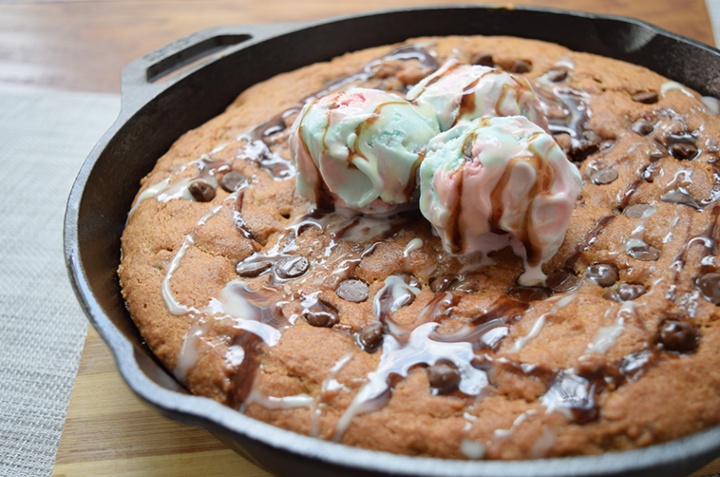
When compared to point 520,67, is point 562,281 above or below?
below

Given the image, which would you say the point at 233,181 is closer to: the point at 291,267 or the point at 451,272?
the point at 291,267

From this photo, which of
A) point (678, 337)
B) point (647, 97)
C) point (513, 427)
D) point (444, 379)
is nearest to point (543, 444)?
point (513, 427)

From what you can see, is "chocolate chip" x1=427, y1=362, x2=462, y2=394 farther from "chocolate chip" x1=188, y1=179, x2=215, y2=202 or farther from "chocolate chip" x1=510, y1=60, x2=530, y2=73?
"chocolate chip" x1=510, y1=60, x2=530, y2=73

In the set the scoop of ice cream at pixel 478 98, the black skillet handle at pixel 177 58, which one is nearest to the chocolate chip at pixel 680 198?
the scoop of ice cream at pixel 478 98

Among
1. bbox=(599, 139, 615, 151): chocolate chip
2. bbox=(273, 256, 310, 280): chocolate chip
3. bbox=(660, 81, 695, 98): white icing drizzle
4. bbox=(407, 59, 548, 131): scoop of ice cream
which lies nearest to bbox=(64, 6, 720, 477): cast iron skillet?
bbox=(660, 81, 695, 98): white icing drizzle

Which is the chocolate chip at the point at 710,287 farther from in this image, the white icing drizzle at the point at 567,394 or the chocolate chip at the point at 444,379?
the chocolate chip at the point at 444,379

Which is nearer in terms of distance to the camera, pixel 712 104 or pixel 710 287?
pixel 710 287
